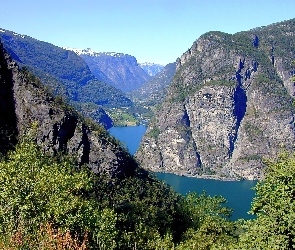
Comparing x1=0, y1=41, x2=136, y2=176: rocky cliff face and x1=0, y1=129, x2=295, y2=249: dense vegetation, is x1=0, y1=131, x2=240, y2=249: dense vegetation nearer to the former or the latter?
x1=0, y1=129, x2=295, y2=249: dense vegetation

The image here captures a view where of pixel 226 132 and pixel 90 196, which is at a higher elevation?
pixel 226 132

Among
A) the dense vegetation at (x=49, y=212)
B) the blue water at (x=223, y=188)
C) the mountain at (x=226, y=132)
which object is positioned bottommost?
the dense vegetation at (x=49, y=212)

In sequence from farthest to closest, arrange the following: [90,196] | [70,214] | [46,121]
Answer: [46,121], [90,196], [70,214]

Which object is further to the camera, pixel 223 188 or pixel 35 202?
pixel 223 188

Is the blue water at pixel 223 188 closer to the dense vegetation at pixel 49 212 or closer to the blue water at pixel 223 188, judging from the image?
the blue water at pixel 223 188

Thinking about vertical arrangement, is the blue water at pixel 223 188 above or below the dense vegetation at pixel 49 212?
above

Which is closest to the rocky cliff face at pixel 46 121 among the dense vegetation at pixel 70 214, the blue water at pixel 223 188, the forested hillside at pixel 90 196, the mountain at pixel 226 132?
the forested hillside at pixel 90 196

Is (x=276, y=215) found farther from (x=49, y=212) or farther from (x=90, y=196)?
(x=90, y=196)

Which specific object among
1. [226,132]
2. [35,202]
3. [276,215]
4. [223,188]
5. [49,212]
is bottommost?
[49,212]

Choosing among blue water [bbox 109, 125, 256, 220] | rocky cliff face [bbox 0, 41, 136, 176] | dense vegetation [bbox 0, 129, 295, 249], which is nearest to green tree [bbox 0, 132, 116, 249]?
dense vegetation [bbox 0, 129, 295, 249]

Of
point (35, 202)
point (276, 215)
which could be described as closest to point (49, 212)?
point (35, 202)
